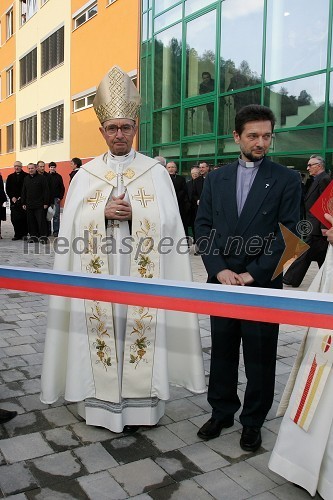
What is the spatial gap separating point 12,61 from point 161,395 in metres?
29.5

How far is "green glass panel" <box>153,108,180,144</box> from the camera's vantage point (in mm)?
14562

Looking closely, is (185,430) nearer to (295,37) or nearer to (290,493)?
(290,493)

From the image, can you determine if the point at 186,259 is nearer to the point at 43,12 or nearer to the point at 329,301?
the point at 329,301

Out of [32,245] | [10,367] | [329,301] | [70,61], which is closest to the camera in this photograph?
[329,301]

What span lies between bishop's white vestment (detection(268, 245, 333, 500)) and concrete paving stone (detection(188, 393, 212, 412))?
93 centimetres

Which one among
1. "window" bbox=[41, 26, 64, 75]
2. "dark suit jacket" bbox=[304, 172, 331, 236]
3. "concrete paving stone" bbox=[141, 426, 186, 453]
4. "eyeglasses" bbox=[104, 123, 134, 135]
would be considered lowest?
"concrete paving stone" bbox=[141, 426, 186, 453]

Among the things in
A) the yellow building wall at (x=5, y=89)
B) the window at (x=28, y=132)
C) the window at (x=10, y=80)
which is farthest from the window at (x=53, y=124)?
the window at (x=10, y=80)

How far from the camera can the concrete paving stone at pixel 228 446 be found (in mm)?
2890

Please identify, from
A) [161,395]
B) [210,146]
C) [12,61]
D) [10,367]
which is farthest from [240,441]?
[12,61]

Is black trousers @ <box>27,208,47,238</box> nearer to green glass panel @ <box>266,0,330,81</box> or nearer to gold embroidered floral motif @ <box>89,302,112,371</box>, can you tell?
green glass panel @ <box>266,0,330,81</box>

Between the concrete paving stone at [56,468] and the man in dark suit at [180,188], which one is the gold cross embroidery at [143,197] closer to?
the concrete paving stone at [56,468]

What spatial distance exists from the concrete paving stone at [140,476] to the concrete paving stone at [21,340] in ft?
7.46

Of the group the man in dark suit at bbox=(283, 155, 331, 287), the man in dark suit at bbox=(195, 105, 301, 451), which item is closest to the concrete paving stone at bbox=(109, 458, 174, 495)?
the man in dark suit at bbox=(195, 105, 301, 451)

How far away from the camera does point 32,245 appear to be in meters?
11.9
